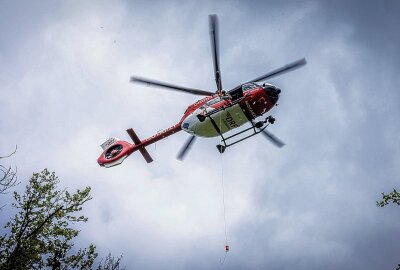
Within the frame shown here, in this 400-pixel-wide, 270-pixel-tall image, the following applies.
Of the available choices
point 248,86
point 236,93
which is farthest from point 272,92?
point 236,93

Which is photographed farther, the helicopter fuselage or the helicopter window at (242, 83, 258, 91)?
the helicopter window at (242, 83, 258, 91)

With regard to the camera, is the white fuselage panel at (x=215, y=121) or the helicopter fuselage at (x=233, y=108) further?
the white fuselage panel at (x=215, y=121)

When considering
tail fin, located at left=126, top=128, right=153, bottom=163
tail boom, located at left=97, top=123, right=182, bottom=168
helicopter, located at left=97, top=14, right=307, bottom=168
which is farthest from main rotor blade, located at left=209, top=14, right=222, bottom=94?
tail fin, located at left=126, top=128, right=153, bottom=163

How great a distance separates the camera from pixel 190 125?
15461 mm

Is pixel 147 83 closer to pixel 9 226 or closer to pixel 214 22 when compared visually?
pixel 214 22

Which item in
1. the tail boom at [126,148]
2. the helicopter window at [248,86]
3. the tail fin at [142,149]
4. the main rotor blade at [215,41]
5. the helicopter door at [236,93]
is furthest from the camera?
the tail fin at [142,149]

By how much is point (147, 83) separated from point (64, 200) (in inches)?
284

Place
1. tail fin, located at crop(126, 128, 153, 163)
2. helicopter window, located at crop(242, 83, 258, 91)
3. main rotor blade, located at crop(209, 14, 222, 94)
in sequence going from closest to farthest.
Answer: main rotor blade, located at crop(209, 14, 222, 94), helicopter window, located at crop(242, 83, 258, 91), tail fin, located at crop(126, 128, 153, 163)

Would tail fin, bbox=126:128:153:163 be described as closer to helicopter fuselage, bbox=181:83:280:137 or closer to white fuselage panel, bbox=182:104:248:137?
white fuselage panel, bbox=182:104:248:137

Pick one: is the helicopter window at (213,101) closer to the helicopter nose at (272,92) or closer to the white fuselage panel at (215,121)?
the white fuselage panel at (215,121)

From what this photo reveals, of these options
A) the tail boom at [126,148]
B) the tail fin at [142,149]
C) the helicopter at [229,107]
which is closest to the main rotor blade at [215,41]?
the helicopter at [229,107]

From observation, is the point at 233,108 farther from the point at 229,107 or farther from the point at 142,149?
the point at 142,149

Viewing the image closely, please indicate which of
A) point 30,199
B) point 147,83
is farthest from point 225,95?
point 30,199

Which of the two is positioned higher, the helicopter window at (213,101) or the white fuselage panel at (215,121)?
the helicopter window at (213,101)
